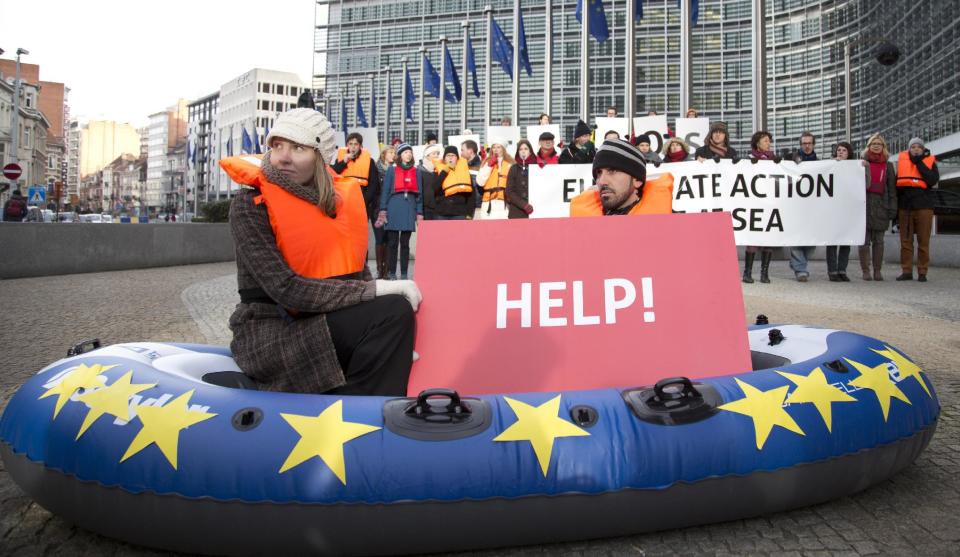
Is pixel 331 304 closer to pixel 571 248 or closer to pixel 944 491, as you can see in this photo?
pixel 571 248

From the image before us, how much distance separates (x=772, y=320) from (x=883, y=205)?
18.0 feet

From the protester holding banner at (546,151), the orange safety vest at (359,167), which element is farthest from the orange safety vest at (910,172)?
the orange safety vest at (359,167)

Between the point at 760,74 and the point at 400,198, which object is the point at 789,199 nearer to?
the point at 760,74

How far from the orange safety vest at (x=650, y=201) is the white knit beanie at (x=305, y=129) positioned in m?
1.46

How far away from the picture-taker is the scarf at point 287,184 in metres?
2.94

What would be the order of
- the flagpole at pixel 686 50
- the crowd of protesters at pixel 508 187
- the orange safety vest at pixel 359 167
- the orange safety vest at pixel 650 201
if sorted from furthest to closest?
the flagpole at pixel 686 50 → the orange safety vest at pixel 359 167 → the crowd of protesters at pixel 508 187 → the orange safety vest at pixel 650 201

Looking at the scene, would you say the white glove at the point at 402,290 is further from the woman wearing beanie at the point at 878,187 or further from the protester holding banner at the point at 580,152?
the woman wearing beanie at the point at 878,187

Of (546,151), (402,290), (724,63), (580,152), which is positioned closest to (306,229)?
(402,290)

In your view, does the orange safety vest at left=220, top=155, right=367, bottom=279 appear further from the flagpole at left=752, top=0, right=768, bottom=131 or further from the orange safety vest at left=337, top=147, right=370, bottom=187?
the flagpole at left=752, top=0, right=768, bottom=131

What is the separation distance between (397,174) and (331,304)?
7.59 meters

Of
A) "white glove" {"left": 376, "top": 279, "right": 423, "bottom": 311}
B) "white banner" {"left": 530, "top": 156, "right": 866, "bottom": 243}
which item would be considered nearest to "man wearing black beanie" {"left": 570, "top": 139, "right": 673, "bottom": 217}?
"white glove" {"left": 376, "top": 279, "right": 423, "bottom": 311}

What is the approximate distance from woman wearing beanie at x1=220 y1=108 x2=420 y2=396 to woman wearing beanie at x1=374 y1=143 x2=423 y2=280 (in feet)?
23.4

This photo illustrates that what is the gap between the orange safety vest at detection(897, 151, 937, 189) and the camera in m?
A: 11.0

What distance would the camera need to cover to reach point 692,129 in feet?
54.1
